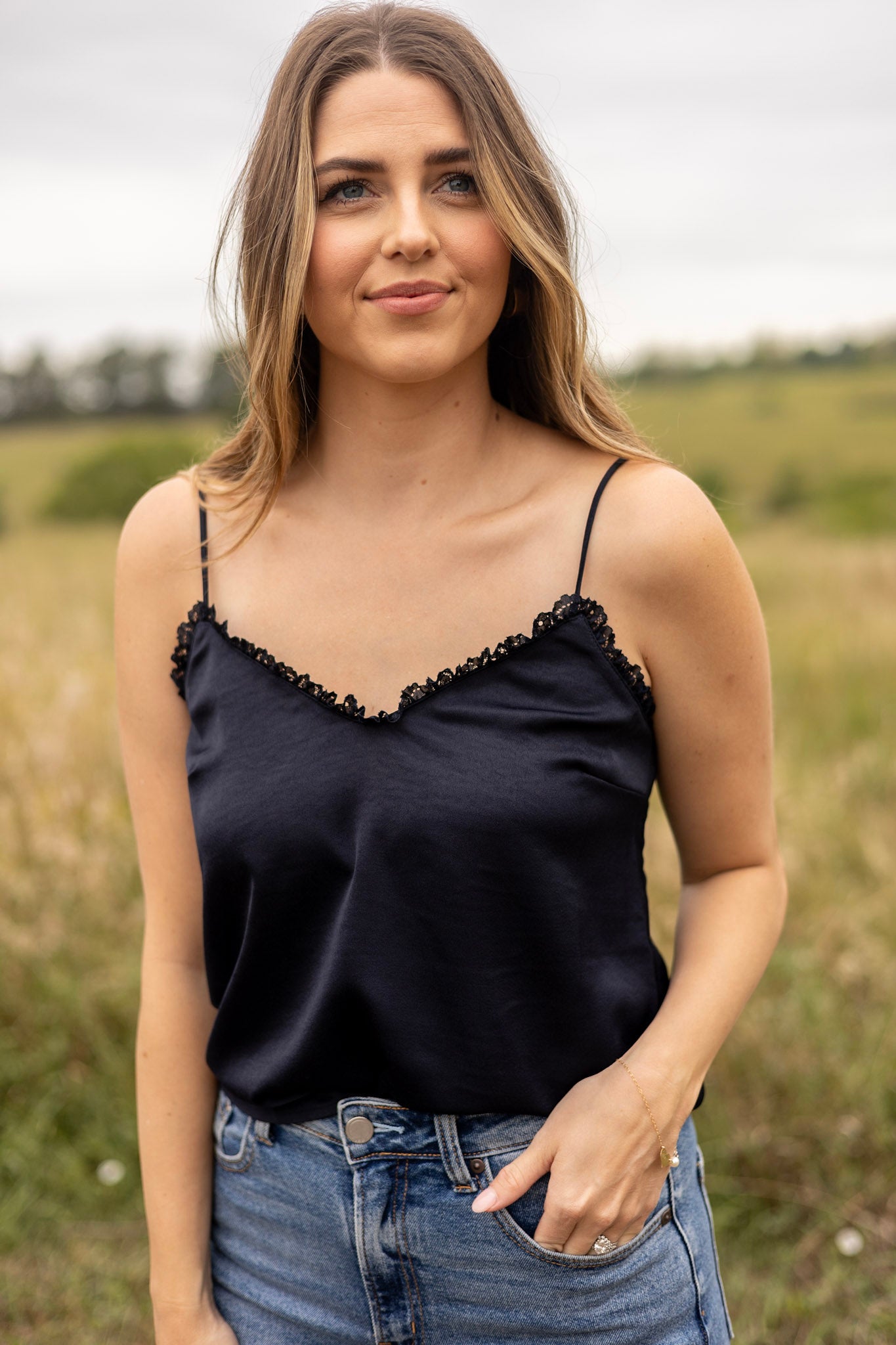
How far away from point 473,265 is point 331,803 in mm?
714

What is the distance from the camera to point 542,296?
1.60 meters

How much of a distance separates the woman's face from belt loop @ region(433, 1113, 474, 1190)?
3.12ft

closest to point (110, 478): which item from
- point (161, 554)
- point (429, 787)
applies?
point (161, 554)

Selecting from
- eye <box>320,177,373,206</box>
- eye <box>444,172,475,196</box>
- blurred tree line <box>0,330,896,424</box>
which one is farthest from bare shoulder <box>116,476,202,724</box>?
blurred tree line <box>0,330,896,424</box>

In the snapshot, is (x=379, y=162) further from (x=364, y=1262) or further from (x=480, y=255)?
(x=364, y=1262)

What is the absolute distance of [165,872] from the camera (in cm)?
164

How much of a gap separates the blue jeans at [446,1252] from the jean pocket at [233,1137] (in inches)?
1.7

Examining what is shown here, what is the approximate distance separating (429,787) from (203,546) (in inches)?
21.1

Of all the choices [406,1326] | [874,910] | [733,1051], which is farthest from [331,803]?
[874,910]

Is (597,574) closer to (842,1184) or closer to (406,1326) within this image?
(406,1326)

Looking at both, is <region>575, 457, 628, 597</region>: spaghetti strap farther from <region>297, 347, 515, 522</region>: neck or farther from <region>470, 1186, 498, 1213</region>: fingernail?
<region>470, 1186, 498, 1213</region>: fingernail

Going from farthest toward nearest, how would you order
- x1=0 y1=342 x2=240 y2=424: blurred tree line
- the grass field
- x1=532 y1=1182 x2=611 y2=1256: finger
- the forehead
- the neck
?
x1=0 y1=342 x2=240 y2=424: blurred tree line → the grass field → the neck → the forehead → x1=532 y1=1182 x2=611 y2=1256: finger

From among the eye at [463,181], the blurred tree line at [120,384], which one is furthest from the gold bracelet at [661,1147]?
the blurred tree line at [120,384]

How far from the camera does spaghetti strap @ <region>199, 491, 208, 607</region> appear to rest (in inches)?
63.2
